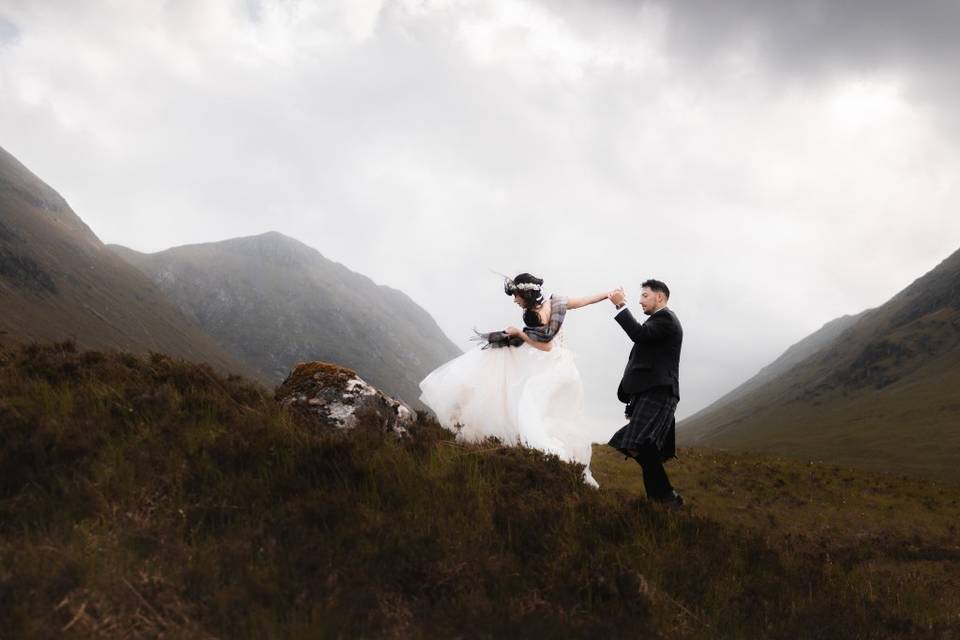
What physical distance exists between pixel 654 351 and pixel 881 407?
153371mm

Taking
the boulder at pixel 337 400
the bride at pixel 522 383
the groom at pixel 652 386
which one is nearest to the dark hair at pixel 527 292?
the bride at pixel 522 383

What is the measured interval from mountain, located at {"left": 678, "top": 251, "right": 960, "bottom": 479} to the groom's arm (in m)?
80.2

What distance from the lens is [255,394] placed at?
750 centimetres

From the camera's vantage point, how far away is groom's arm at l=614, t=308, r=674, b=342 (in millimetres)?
7742

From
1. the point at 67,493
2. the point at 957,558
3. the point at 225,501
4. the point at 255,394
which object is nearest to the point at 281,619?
the point at 225,501

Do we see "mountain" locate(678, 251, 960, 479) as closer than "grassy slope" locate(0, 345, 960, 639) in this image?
No

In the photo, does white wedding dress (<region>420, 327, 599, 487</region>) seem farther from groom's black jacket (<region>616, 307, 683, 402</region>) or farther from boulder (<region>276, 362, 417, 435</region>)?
groom's black jacket (<region>616, 307, 683, 402</region>)

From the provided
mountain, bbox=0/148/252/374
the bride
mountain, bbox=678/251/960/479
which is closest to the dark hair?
the bride

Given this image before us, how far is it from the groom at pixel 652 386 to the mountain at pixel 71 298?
459 feet

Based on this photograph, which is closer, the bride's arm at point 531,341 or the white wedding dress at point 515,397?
the white wedding dress at point 515,397

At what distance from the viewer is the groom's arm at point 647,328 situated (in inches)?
305

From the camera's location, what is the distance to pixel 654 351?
802 cm

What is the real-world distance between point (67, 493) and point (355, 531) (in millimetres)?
2295

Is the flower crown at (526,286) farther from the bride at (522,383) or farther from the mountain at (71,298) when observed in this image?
the mountain at (71,298)
